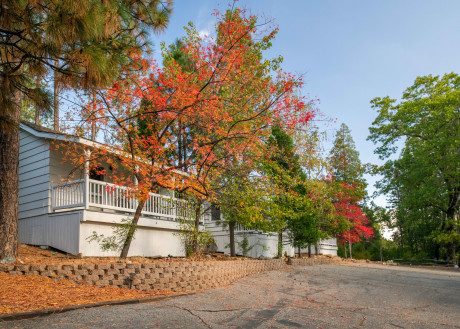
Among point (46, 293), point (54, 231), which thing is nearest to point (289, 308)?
point (46, 293)

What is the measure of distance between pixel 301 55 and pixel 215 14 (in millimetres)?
3103

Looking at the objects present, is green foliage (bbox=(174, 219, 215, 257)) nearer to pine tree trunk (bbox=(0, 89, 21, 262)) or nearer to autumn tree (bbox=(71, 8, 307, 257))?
autumn tree (bbox=(71, 8, 307, 257))

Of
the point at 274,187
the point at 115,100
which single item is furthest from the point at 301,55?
the point at 115,100

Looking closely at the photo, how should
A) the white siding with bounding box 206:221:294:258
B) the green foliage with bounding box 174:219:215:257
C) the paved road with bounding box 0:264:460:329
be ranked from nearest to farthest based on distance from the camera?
the paved road with bounding box 0:264:460:329
the green foliage with bounding box 174:219:215:257
the white siding with bounding box 206:221:294:258

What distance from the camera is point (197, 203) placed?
1207 cm

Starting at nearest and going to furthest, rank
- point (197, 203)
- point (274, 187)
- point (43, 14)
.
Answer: point (43, 14)
point (197, 203)
point (274, 187)

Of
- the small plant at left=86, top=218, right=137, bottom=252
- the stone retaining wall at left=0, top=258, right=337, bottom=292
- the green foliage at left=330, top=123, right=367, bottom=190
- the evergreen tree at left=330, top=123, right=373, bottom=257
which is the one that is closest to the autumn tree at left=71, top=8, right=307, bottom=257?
the small plant at left=86, top=218, right=137, bottom=252

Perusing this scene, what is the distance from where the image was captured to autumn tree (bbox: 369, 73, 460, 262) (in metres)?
22.5

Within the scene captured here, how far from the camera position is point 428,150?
23.3 m

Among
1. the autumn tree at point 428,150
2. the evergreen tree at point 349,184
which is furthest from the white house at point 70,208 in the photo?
the autumn tree at point 428,150

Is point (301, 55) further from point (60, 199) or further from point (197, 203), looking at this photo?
point (60, 199)

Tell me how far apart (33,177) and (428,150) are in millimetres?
21284

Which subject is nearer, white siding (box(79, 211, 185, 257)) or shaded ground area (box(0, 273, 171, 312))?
shaded ground area (box(0, 273, 171, 312))

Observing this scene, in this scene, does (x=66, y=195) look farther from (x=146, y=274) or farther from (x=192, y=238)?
(x=146, y=274)
